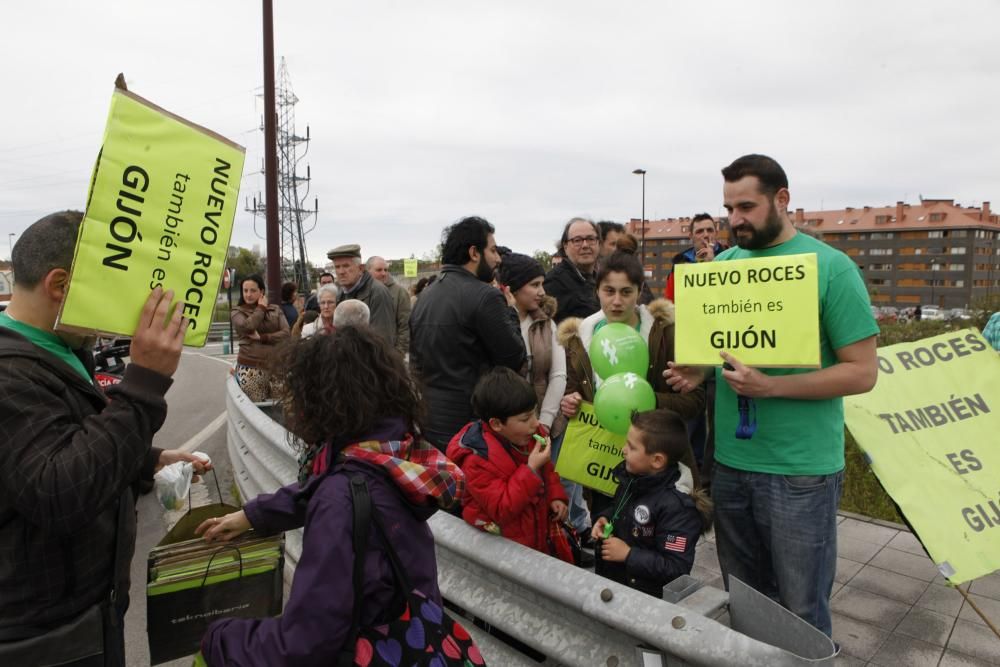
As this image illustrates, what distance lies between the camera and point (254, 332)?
25.8 feet

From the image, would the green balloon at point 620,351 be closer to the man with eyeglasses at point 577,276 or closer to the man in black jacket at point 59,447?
the man with eyeglasses at point 577,276

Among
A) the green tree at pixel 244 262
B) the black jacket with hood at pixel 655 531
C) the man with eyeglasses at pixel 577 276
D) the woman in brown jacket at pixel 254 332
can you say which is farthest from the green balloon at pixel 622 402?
the green tree at pixel 244 262

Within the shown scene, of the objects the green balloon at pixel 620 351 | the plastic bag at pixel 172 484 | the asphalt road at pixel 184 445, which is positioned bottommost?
the asphalt road at pixel 184 445

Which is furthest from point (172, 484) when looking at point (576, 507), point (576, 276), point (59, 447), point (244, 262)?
point (244, 262)

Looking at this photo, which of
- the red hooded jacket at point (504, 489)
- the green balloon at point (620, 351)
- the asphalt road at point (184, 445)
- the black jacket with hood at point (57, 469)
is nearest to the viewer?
the black jacket with hood at point (57, 469)

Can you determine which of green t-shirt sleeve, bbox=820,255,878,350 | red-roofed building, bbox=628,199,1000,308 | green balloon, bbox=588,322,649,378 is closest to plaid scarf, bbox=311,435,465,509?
green t-shirt sleeve, bbox=820,255,878,350

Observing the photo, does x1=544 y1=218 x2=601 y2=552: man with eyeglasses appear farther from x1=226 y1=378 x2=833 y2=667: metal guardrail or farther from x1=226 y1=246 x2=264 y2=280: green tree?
x1=226 y1=246 x2=264 y2=280: green tree

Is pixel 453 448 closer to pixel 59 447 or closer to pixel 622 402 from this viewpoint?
pixel 622 402

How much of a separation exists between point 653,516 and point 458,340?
142cm

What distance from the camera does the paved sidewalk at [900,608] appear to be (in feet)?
10.8

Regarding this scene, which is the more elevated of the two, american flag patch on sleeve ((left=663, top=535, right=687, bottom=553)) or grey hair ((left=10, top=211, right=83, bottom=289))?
grey hair ((left=10, top=211, right=83, bottom=289))

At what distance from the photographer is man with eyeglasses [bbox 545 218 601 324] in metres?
5.31

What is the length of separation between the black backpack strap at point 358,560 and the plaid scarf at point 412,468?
13cm

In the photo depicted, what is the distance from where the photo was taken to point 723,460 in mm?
2697
